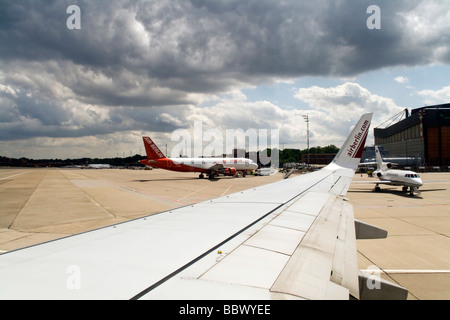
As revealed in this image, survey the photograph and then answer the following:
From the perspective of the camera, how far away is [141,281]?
1.76m

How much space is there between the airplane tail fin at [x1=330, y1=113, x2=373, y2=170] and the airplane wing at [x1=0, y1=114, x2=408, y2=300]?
619cm

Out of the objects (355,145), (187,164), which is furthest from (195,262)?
(187,164)

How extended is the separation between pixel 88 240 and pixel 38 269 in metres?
0.91

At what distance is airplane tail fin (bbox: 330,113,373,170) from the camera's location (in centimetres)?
926

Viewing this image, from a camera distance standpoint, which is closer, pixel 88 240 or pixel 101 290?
pixel 101 290

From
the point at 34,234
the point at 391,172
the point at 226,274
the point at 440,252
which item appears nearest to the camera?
the point at 226,274

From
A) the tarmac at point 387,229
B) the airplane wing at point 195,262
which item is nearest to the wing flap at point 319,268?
the airplane wing at point 195,262

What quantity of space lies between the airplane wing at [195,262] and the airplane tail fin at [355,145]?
6193 mm

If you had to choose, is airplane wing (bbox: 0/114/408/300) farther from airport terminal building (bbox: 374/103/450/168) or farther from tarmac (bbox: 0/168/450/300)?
airport terminal building (bbox: 374/103/450/168)

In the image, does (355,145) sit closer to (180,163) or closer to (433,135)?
(180,163)

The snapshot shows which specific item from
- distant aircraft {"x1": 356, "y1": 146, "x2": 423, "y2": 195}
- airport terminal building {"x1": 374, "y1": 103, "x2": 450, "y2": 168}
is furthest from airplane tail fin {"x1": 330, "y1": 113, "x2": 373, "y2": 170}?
airport terminal building {"x1": 374, "y1": 103, "x2": 450, "y2": 168}
